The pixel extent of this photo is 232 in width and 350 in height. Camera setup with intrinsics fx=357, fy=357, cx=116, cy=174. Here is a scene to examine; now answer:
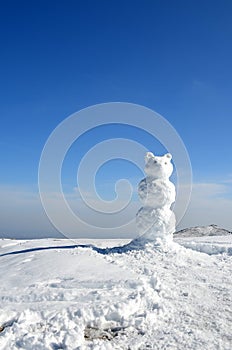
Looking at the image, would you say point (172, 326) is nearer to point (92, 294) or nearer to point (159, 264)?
point (92, 294)

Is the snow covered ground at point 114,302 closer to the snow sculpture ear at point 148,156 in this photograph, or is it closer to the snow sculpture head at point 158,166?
the snow sculpture head at point 158,166

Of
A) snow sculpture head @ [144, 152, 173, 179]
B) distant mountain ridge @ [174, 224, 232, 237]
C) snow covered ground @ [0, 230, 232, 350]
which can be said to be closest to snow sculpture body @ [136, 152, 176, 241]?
snow sculpture head @ [144, 152, 173, 179]

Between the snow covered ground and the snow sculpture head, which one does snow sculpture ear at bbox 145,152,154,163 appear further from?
the snow covered ground

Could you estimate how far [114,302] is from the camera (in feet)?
32.7

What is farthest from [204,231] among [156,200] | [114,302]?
[114,302]

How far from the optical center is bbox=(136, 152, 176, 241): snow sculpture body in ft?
59.8

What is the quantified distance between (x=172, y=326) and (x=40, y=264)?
23.3 feet

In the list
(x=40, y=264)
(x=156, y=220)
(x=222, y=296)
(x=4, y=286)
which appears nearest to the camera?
(x=222, y=296)

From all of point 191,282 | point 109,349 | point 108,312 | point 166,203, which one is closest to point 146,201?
point 166,203

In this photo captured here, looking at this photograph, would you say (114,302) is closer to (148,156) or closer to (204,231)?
(148,156)

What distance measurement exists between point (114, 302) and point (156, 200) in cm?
910

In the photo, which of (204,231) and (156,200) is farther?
(204,231)

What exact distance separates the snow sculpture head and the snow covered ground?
435 cm

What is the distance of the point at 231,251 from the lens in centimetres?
1917
